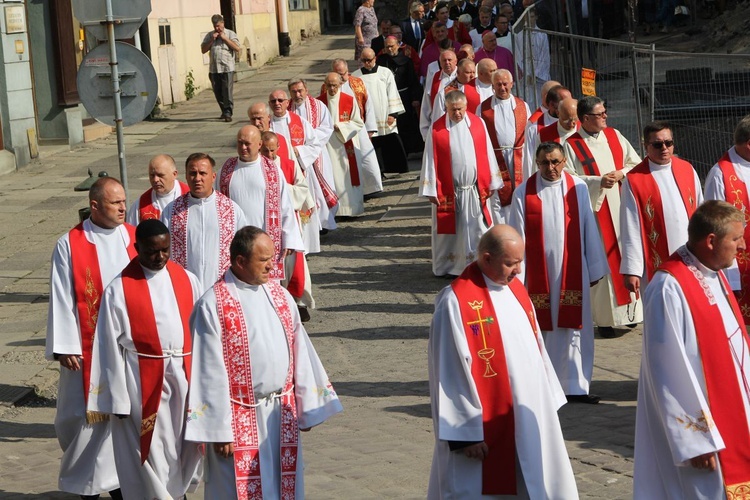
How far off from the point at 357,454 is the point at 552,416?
211 centimetres

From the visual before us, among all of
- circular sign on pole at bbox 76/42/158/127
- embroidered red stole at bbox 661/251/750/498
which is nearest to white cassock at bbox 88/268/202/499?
embroidered red stole at bbox 661/251/750/498

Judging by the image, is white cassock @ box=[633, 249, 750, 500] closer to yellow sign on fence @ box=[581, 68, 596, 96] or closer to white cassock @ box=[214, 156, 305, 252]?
white cassock @ box=[214, 156, 305, 252]

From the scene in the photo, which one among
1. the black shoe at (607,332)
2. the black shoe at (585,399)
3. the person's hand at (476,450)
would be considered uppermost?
the person's hand at (476,450)

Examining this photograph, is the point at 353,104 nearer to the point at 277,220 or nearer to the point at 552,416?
the point at 277,220

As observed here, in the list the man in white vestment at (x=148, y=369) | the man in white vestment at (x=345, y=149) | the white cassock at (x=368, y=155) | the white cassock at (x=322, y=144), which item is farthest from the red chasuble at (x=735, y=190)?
the white cassock at (x=368, y=155)

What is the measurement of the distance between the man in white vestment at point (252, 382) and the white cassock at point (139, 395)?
716 millimetres

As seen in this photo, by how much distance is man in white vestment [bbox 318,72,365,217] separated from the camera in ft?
50.3

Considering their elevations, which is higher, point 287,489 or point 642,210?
point 642,210

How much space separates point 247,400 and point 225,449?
0.24m

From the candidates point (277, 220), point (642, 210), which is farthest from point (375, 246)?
point (642, 210)

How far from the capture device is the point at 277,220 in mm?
9953

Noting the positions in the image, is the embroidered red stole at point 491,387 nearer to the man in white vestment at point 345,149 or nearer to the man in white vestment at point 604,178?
the man in white vestment at point 604,178

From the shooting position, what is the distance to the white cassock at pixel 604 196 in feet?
33.3

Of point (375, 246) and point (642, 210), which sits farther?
point (375, 246)
